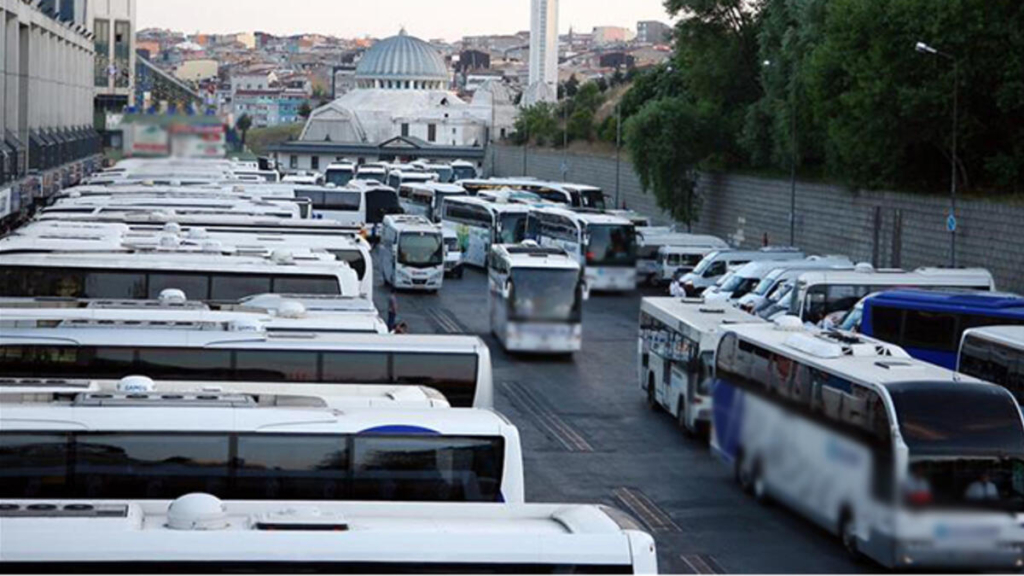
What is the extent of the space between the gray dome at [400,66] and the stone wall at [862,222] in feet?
219

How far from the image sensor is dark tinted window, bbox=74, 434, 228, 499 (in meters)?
6.34

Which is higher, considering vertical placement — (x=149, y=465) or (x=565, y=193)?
(x=149, y=465)

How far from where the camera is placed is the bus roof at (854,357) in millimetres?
9930

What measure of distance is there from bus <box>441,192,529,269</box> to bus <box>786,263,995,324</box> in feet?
26.7

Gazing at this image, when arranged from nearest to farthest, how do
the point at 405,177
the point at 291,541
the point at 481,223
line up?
the point at 291,541, the point at 481,223, the point at 405,177

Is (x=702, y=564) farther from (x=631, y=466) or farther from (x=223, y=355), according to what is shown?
(x=631, y=466)

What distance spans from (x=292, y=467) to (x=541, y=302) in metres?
6.01

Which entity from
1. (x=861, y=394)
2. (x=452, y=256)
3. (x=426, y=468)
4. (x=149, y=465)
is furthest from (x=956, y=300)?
(x=452, y=256)

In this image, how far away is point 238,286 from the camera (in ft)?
44.1

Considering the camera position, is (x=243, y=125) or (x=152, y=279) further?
(x=152, y=279)

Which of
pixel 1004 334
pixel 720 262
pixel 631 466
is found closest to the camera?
pixel 631 466

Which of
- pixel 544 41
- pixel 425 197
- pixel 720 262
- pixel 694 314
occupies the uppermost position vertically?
pixel 544 41

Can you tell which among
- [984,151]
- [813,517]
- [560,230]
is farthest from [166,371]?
[984,151]

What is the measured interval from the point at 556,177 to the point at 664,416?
1371 inches
